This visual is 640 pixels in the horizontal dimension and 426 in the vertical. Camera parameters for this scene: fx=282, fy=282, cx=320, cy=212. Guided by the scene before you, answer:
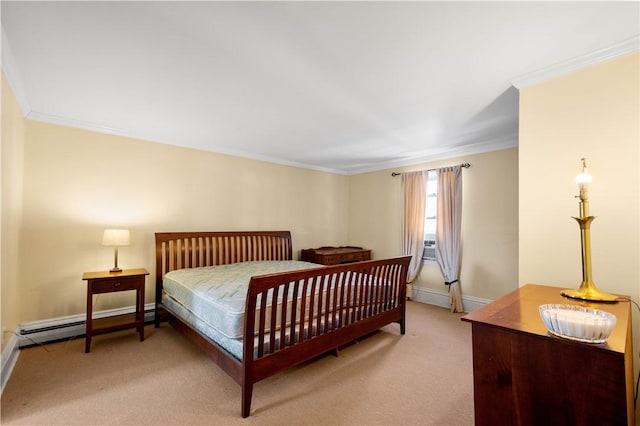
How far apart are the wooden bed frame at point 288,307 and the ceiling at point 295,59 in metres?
1.52

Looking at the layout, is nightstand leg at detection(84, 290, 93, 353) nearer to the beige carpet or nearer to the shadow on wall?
the beige carpet

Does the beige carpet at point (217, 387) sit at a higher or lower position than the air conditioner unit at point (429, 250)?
lower

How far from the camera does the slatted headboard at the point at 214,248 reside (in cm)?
359

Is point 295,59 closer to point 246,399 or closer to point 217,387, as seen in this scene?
point 246,399

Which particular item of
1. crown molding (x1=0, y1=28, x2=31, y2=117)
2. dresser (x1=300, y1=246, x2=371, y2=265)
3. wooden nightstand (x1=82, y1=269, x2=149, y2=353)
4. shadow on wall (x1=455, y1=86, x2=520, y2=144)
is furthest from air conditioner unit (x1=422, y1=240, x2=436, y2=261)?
crown molding (x1=0, y1=28, x2=31, y2=117)

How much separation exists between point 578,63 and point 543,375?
2.05m

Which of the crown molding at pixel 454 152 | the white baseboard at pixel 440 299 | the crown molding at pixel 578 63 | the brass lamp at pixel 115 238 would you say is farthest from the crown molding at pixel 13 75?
the white baseboard at pixel 440 299

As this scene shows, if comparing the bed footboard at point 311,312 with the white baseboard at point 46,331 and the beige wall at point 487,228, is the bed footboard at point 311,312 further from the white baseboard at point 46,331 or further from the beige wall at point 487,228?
the white baseboard at point 46,331

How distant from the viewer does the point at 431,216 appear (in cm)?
456

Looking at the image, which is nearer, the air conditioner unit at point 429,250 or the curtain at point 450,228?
the curtain at point 450,228

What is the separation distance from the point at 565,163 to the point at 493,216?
203 centimetres

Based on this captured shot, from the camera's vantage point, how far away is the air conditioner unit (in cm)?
458

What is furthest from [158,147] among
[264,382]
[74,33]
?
[264,382]

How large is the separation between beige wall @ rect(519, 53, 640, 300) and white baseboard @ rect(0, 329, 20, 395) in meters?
4.05
